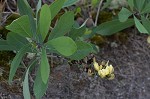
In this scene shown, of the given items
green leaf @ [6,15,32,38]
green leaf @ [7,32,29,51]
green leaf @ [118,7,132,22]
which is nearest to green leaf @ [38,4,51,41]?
green leaf @ [6,15,32,38]

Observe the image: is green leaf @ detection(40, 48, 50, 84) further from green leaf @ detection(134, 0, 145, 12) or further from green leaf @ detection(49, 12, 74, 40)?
green leaf @ detection(134, 0, 145, 12)

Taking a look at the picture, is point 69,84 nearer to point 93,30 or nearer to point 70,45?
point 93,30

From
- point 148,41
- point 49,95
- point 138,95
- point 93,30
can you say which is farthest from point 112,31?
point 49,95

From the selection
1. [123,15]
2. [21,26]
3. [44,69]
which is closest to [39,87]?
[44,69]

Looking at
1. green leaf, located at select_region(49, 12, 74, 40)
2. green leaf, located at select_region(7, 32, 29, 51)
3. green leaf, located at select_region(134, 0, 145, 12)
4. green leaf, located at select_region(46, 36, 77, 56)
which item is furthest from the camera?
green leaf, located at select_region(134, 0, 145, 12)

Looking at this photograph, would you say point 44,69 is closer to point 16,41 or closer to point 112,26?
point 16,41
